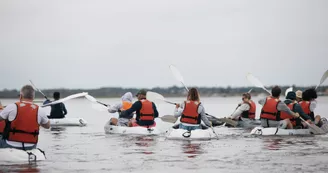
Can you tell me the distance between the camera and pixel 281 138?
18078mm

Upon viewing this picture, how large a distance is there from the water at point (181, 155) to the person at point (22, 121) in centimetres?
50

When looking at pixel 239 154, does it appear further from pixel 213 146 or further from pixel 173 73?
pixel 173 73

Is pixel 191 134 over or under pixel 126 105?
under

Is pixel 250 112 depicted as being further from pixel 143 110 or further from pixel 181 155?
pixel 181 155

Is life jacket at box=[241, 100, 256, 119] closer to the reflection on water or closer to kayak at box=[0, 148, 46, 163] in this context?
kayak at box=[0, 148, 46, 163]

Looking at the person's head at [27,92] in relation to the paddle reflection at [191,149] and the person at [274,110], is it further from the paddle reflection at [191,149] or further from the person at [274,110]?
the person at [274,110]

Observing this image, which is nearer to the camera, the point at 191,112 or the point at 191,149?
the point at 191,149

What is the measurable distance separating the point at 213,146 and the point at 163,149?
142 centimetres

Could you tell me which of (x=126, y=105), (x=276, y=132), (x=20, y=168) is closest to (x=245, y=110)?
(x=126, y=105)

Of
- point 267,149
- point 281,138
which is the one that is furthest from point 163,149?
point 281,138

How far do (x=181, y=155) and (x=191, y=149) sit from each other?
1455 millimetres

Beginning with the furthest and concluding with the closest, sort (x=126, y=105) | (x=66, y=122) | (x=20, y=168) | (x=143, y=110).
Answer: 1. (x=66, y=122)
2. (x=126, y=105)
3. (x=143, y=110)
4. (x=20, y=168)

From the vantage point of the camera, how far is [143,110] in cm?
1945

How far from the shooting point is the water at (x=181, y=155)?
1149 centimetres
